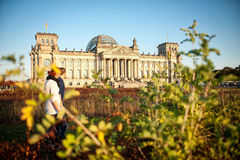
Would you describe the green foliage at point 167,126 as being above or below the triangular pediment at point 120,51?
below

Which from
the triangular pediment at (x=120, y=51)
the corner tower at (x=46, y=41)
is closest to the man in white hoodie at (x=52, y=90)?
the triangular pediment at (x=120, y=51)

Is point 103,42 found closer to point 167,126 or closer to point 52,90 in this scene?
point 52,90

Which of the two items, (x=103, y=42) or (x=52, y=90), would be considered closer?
(x=52, y=90)

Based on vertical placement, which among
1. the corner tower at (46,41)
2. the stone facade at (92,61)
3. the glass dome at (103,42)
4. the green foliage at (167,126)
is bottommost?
the green foliage at (167,126)

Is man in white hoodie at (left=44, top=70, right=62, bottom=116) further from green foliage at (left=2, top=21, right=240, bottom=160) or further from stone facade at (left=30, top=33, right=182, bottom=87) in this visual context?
stone facade at (left=30, top=33, right=182, bottom=87)

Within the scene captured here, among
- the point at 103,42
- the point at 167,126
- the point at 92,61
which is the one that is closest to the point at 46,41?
the point at 92,61

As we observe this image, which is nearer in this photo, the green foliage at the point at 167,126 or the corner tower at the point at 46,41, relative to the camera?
the green foliage at the point at 167,126

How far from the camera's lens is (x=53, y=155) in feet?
13.2

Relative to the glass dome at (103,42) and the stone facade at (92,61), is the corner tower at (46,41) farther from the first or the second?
the glass dome at (103,42)

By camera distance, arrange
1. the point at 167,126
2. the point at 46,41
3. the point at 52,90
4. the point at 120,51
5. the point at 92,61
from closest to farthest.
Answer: the point at 167,126 → the point at 52,90 → the point at 46,41 → the point at 120,51 → the point at 92,61

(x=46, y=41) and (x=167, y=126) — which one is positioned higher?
(x=46, y=41)

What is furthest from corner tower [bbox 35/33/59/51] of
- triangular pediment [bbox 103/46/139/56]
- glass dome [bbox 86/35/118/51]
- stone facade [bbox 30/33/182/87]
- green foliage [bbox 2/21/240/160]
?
green foliage [bbox 2/21/240/160]

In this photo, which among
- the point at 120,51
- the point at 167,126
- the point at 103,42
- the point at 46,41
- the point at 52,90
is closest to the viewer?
the point at 167,126

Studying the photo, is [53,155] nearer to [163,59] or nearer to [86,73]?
[86,73]
